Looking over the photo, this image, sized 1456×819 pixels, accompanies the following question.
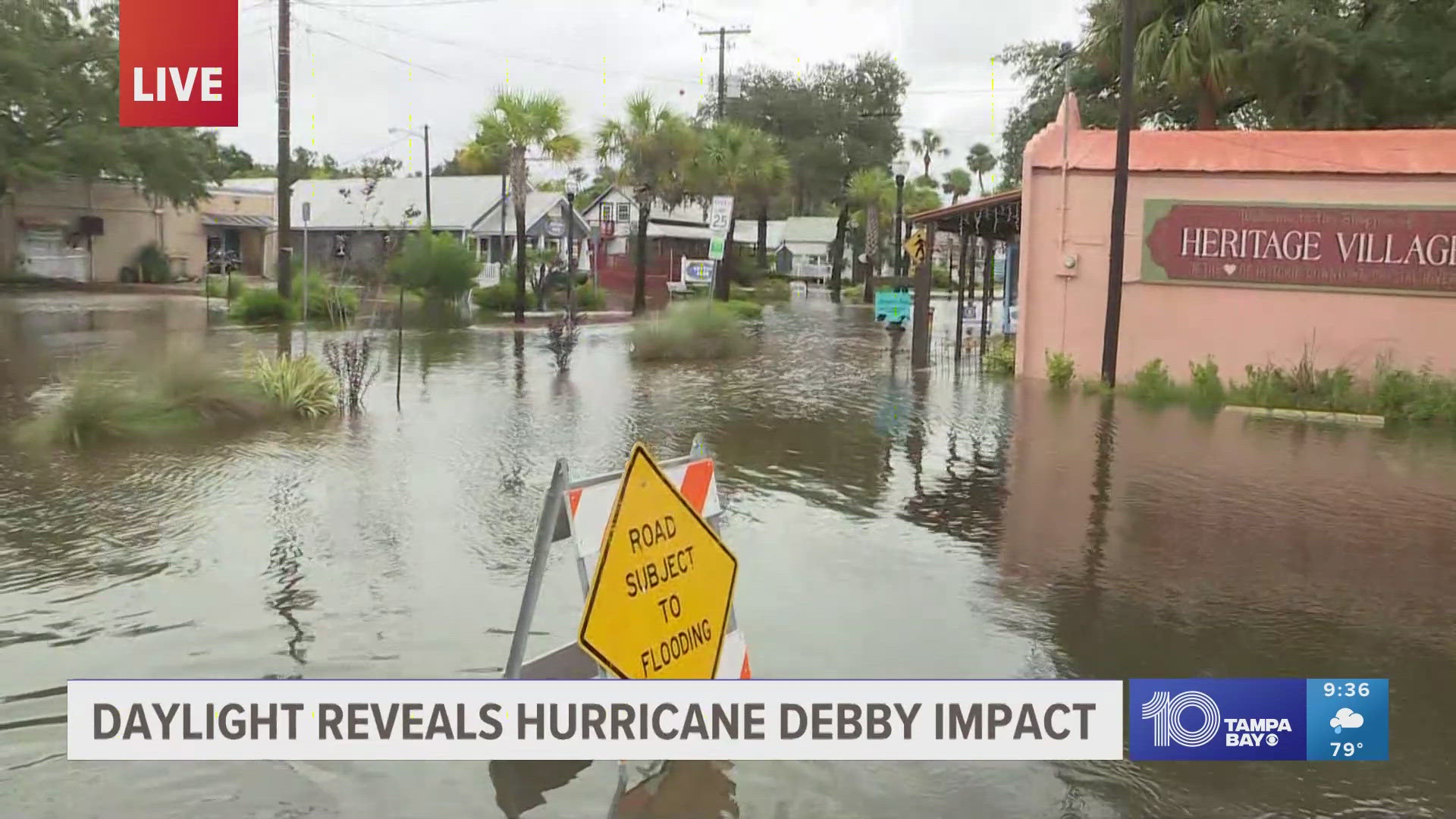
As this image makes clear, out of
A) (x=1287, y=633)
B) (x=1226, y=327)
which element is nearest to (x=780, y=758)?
(x=1287, y=633)

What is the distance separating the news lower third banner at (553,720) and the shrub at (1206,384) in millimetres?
12508

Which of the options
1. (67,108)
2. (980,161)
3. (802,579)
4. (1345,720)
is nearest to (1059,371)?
(802,579)

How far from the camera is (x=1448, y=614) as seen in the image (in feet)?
22.8

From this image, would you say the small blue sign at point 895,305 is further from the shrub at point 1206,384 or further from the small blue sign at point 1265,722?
the small blue sign at point 1265,722

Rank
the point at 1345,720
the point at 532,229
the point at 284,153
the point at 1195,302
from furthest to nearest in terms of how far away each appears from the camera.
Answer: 1. the point at 532,229
2. the point at 284,153
3. the point at 1195,302
4. the point at 1345,720

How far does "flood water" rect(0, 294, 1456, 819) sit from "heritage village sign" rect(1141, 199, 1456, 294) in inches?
136

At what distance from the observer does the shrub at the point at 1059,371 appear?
17828 mm

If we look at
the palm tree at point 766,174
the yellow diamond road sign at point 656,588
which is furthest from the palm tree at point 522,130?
the yellow diamond road sign at point 656,588

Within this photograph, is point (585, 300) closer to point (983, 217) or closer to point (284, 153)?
point (284, 153)

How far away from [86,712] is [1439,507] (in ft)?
30.5

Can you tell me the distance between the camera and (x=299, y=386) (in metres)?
13.0

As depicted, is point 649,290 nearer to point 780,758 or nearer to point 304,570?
point 304,570

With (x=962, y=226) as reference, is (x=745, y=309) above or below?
below

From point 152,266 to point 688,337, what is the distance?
31.2m
